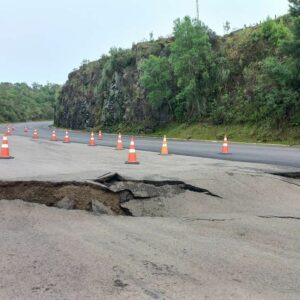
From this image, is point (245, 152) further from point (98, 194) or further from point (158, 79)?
point (158, 79)

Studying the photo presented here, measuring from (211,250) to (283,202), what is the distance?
296 centimetres

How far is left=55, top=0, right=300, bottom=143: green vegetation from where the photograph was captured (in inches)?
981

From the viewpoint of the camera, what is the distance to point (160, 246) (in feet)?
17.1

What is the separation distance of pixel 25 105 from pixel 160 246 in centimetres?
9306

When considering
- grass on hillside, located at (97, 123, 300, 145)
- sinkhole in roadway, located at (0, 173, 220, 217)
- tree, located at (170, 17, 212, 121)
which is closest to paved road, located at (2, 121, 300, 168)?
grass on hillside, located at (97, 123, 300, 145)

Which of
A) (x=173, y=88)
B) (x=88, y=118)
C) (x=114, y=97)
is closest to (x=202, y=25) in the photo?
(x=173, y=88)

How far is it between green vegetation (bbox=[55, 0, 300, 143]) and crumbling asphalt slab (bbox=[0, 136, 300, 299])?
17.8 m

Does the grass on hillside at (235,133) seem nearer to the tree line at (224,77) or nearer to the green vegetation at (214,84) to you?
the green vegetation at (214,84)

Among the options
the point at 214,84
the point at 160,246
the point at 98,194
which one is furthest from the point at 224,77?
the point at 160,246

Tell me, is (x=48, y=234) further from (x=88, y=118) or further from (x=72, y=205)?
(x=88, y=118)

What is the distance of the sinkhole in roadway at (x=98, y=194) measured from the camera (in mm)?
6852

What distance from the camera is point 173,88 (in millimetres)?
34281

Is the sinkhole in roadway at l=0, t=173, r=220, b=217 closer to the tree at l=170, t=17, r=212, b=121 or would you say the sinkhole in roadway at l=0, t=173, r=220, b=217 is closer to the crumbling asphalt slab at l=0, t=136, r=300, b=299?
the crumbling asphalt slab at l=0, t=136, r=300, b=299

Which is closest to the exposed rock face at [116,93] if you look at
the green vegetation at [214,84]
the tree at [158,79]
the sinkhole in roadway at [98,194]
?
the green vegetation at [214,84]
